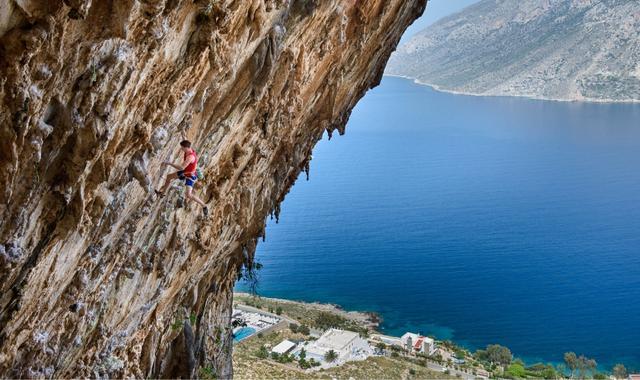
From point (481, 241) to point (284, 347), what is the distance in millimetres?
33222

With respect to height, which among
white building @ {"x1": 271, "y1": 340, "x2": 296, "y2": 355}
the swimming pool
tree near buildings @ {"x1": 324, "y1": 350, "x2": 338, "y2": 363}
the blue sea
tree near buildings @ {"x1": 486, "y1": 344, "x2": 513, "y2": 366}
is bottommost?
the swimming pool

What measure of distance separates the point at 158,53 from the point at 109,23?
767mm

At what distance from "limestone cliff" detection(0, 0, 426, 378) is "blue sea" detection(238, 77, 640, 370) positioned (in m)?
38.5

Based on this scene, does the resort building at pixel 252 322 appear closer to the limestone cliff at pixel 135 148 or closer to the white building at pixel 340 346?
the white building at pixel 340 346

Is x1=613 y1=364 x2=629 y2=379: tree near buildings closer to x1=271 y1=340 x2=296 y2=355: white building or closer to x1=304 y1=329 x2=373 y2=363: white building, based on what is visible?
x1=304 y1=329 x2=373 y2=363: white building

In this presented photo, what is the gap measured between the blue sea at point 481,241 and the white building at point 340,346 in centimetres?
1085

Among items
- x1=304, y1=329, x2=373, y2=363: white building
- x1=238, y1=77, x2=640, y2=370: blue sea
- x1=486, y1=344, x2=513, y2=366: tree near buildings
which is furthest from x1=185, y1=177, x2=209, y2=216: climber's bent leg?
x1=238, y1=77, x2=640, y2=370: blue sea

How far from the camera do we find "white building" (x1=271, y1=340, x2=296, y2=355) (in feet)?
118

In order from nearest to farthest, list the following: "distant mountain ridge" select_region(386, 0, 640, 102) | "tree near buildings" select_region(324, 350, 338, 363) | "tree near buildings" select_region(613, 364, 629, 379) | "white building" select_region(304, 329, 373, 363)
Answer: "tree near buildings" select_region(324, 350, 338, 363) < "white building" select_region(304, 329, 373, 363) < "tree near buildings" select_region(613, 364, 629, 379) < "distant mountain ridge" select_region(386, 0, 640, 102)

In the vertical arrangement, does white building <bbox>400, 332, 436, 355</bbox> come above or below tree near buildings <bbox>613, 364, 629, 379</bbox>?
below

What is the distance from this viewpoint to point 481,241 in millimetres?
63656

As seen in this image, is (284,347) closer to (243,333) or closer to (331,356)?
(331,356)

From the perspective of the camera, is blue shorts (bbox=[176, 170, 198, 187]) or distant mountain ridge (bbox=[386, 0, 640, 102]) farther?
distant mountain ridge (bbox=[386, 0, 640, 102])

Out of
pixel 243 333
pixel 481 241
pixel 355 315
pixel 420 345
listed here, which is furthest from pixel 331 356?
pixel 481 241
